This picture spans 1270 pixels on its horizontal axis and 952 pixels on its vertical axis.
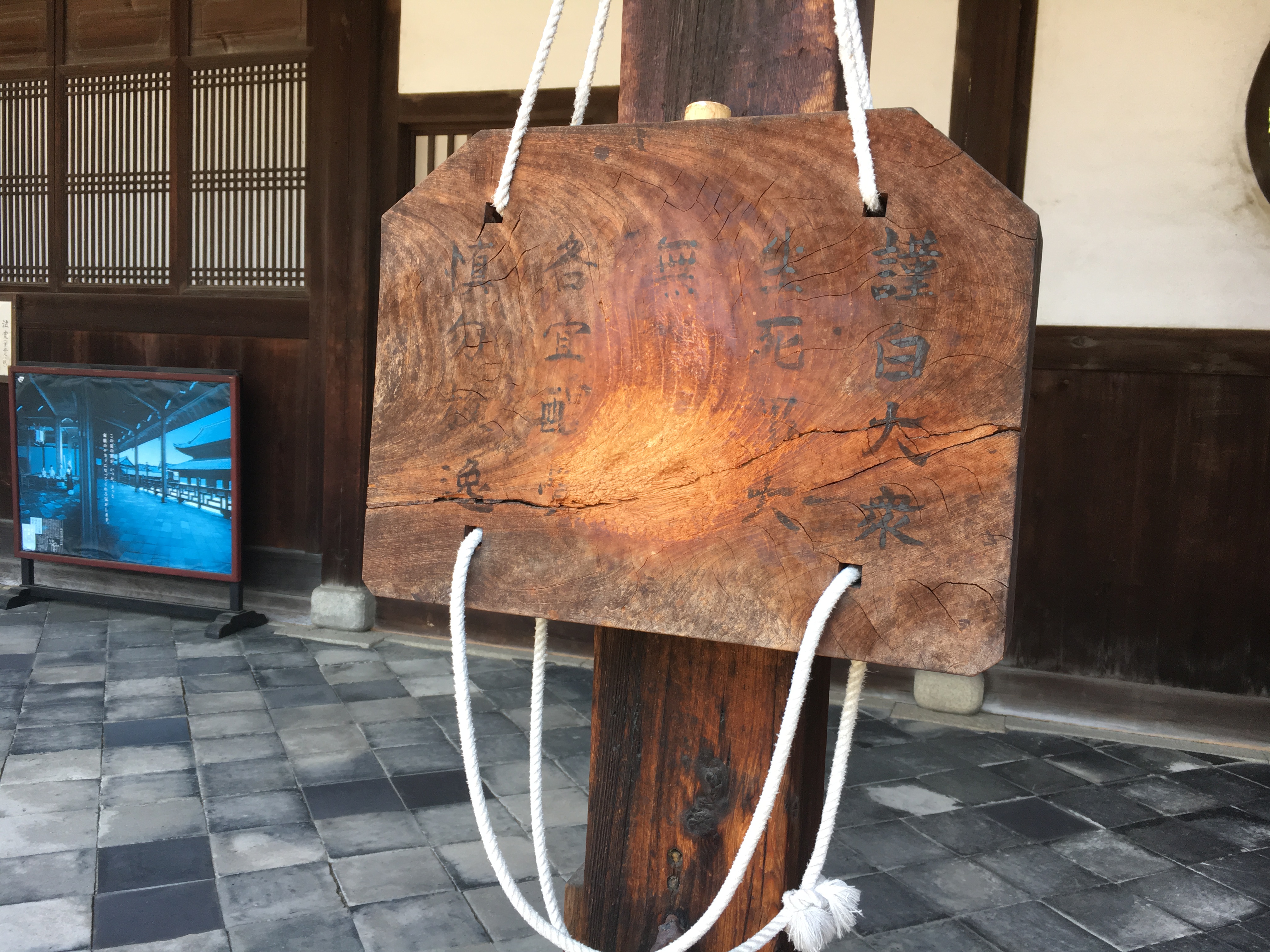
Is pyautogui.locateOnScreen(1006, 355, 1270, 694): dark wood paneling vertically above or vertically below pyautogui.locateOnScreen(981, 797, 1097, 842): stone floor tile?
above

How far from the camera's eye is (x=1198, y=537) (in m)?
4.06

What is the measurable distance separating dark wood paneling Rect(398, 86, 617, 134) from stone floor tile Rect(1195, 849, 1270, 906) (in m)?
3.64

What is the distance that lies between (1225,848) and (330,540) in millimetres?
4099

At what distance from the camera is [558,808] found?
10.7ft

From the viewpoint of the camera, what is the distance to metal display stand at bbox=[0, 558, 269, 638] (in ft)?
16.8

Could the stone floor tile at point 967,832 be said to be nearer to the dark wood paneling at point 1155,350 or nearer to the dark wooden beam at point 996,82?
the dark wood paneling at point 1155,350

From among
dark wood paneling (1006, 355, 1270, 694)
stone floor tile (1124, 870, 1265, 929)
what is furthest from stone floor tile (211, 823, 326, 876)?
dark wood paneling (1006, 355, 1270, 694)

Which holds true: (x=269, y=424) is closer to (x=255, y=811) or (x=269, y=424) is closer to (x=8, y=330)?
(x=8, y=330)

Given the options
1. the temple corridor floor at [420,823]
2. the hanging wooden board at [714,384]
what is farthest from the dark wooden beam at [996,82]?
the hanging wooden board at [714,384]

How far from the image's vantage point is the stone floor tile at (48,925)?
2.37m

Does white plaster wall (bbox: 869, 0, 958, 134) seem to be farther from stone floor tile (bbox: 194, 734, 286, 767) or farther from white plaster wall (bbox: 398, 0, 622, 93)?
stone floor tile (bbox: 194, 734, 286, 767)

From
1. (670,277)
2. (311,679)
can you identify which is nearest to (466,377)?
(670,277)

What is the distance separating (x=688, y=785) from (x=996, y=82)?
12.7ft

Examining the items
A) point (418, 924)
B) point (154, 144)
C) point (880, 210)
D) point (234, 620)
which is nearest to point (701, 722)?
point (880, 210)
